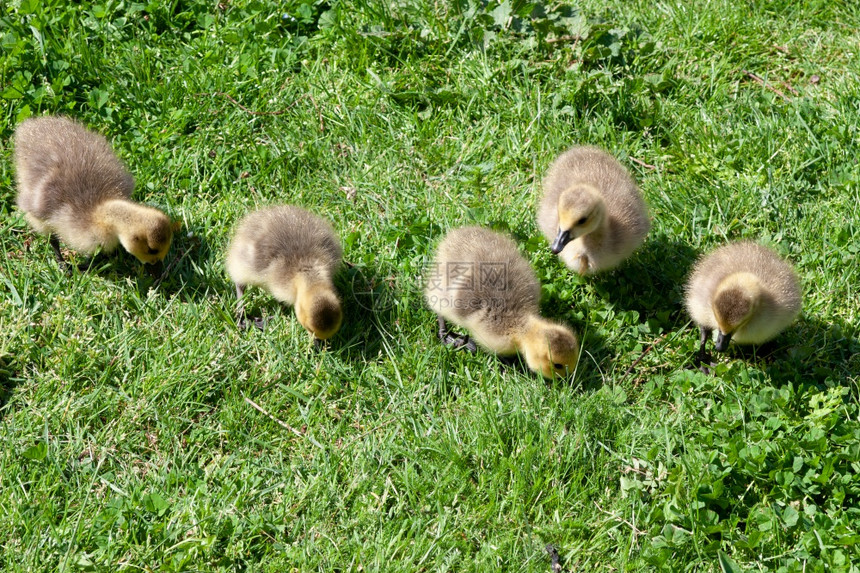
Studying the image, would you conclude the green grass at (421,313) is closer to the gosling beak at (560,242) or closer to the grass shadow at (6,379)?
the grass shadow at (6,379)

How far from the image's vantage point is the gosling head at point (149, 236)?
186 inches

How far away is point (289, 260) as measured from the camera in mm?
4730

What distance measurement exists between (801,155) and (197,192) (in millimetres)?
3763

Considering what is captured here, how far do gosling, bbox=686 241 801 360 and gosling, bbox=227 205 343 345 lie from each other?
1.87 metres

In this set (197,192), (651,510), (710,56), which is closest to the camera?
(651,510)

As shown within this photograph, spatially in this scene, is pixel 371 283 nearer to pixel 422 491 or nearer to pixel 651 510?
pixel 422 491

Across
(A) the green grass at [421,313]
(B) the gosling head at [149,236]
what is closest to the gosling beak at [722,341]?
(A) the green grass at [421,313]

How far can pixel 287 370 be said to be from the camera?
4.65m

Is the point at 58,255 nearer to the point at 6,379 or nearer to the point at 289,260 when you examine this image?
the point at 6,379

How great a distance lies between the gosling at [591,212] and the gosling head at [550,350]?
0.50 meters

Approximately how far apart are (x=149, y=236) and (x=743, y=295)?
9.95 ft

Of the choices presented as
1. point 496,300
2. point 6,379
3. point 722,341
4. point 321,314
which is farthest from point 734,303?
point 6,379

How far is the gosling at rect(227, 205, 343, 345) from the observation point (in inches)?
182

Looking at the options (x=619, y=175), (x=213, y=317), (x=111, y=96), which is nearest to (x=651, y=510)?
(x=619, y=175)
